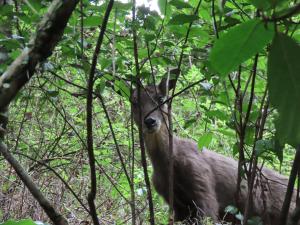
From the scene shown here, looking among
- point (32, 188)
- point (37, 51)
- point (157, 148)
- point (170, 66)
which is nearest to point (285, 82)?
point (37, 51)

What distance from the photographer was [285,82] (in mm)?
669

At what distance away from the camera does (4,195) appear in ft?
16.3

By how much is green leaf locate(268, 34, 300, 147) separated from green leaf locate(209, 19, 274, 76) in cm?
4

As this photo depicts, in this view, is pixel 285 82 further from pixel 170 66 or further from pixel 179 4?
pixel 170 66

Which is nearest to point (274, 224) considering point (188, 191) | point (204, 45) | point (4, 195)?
point (188, 191)

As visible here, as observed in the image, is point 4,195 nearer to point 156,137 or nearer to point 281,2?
point 156,137

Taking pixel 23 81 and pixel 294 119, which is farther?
pixel 23 81

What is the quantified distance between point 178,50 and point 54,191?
8.06ft

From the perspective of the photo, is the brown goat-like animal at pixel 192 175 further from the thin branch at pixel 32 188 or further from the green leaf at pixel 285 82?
the green leaf at pixel 285 82

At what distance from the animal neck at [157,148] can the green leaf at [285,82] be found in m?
6.43

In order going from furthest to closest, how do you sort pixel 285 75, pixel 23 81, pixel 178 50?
1. pixel 178 50
2. pixel 23 81
3. pixel 285 75

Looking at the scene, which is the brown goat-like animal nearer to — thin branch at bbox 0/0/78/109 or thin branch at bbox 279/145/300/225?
thin branch at bbox 279/145/300/225

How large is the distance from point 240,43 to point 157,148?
6564 millimetres

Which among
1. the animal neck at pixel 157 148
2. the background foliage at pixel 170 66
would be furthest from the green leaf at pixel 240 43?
the animal neck at pixel 157 148
